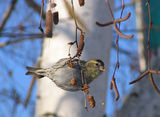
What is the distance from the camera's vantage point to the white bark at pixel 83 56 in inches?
57.3

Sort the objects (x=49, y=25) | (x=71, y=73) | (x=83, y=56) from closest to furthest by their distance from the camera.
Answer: (x=49, y=25), (x=71, y=73), (x=83, y=56)

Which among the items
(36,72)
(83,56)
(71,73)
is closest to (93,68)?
(71,73)

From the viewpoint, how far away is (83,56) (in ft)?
4.57

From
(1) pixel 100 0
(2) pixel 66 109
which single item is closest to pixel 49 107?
(2) pixel 66 109

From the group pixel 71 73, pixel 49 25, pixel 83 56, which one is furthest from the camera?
pixel 83 56

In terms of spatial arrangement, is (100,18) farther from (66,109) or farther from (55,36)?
(66,109)

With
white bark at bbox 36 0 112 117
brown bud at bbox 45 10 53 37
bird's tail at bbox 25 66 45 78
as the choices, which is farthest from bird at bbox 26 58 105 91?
white bark at bbox 36 0 112 117

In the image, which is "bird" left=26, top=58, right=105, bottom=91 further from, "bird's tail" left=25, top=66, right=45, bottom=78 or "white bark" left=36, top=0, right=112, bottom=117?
"white bark" left=36, top=0, right=112, bottom=117

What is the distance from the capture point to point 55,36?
1575 millimetres

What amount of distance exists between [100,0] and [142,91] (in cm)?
110

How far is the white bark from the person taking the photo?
146 cm

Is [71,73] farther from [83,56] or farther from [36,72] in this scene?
[83,56]

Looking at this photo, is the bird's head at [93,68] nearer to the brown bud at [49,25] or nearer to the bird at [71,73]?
the bird at [71,73]

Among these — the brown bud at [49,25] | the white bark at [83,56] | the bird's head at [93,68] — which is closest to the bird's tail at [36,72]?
the bird's head at [93,68]
